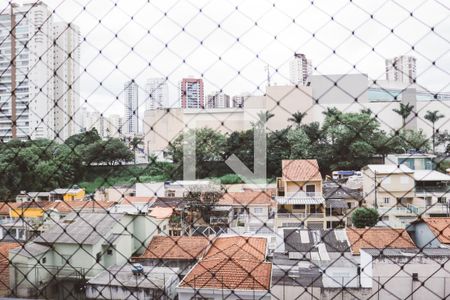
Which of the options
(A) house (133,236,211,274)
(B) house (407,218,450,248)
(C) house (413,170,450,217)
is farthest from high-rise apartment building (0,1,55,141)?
(C) house (413,170,450,217)

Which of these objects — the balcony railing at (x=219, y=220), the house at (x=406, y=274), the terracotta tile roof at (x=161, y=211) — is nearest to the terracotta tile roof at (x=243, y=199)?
the balcony railing at (x=219, y=220)

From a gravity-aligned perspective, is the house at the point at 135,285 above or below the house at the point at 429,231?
below

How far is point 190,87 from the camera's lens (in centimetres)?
130

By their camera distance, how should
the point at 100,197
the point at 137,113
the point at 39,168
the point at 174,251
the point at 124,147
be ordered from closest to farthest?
the point at 137,113, the point at 124,147, the point at 39,168, the point at 174,251, the point at 100,197

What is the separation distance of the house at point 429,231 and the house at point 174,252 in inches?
81.6

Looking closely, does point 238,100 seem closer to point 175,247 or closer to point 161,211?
point 175,247

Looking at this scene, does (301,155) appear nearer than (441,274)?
No

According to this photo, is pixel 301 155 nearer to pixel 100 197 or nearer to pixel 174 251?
pixel 174 251

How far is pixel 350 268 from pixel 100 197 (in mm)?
5094

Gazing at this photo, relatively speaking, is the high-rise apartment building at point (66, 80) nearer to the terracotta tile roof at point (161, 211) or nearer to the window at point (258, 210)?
the terracotta tile roof at point (161, 211)

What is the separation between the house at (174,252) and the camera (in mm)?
4082

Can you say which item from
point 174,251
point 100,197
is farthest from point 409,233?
point 100,197

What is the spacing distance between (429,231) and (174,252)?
8.32 ft

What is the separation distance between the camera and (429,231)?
4137 millimetres
